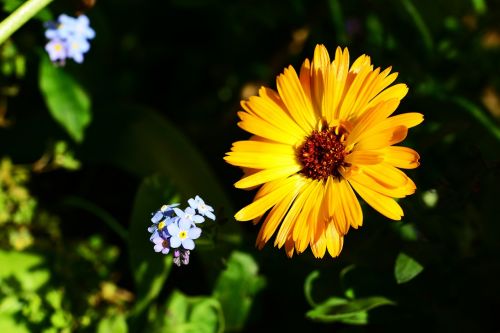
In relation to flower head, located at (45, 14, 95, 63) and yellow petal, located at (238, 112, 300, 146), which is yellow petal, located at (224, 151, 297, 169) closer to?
yellow petal, located at (238, 112, 300, 146)

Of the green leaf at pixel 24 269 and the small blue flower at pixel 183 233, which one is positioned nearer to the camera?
the small blue flower at pixel 183 233

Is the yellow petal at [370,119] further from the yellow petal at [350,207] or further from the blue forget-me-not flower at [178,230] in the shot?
the blue forget-me-not flower at [178,230]

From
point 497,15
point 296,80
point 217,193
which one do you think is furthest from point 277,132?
point 497,15

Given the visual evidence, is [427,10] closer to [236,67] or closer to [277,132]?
[236,67]

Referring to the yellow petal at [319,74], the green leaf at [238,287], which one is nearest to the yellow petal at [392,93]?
the yellow petal at [319,74]

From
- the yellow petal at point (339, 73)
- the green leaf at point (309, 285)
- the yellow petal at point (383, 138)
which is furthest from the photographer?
the green leaf at point (309, 285)

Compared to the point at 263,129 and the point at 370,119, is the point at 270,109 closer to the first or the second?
the point at 263,129

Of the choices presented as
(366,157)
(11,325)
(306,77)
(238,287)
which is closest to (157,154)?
(238,287)
